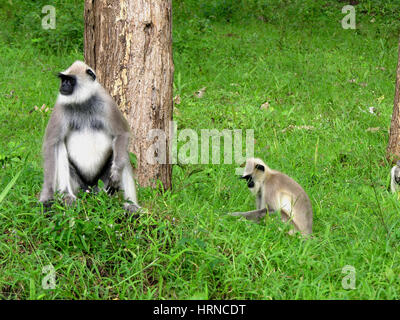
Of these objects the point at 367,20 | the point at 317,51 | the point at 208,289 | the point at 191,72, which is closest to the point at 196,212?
the point at 208,289

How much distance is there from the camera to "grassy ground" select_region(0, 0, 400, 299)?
3.53 metres

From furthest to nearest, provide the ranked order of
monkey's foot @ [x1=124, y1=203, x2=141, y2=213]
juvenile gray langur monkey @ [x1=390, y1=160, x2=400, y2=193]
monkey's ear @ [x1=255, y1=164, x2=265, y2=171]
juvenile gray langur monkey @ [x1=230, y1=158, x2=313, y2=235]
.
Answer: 1. juvenile gray langur monkey @ [x1=390, y1=160, x2=400, y2=193]
2. monkey's ear @ [x1=255, y1=164, x2=265, y2=171]
3. juvenile gray langur monkey @ [x1=230, y1=158, x2=313, y2=235]
4. monkey's foot @ [x1=124, y1=203, x2=141, y2=213]

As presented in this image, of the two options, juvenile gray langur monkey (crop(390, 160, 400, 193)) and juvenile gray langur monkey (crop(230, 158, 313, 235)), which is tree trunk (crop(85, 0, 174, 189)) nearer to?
juvenile gray langur monkey (crop(230, 158, 313, 235))

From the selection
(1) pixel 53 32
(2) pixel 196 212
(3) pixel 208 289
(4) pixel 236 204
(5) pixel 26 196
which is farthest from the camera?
(1) pixel 53 32

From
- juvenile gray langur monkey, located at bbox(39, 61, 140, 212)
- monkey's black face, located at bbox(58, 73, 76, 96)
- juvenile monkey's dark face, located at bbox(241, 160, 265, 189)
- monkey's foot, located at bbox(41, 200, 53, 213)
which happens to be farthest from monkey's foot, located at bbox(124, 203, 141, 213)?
juvenile monkey's dark face, located at bbox(241, 160, 265, 189)

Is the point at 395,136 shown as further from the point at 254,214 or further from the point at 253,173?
the point at 254,214

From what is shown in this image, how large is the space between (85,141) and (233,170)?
7.75ft

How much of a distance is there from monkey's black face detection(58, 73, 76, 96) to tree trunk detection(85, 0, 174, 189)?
0.88 meters

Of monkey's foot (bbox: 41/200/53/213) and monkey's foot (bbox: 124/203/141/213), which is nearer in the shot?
monkey's foot (bbox: 41/200/53/213)

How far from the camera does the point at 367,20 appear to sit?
11.7 meters

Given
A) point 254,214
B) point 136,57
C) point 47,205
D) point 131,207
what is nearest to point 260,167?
point 254,214

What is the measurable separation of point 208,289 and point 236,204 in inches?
78.1

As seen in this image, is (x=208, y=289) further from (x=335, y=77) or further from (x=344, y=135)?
(x=335, y=77)

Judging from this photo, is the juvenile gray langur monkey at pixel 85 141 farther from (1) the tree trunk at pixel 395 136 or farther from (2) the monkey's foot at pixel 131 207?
(1) the tree trunk at pixel 395 136
